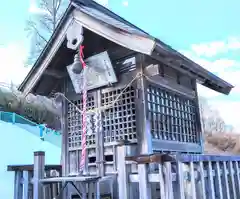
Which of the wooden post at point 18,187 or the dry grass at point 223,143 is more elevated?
the dry grass at point 223,143

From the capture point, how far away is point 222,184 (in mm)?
3846

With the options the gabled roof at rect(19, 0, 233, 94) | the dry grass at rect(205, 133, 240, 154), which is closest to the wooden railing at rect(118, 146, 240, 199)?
the gabled roof at rect(19, 0, 233, 94)

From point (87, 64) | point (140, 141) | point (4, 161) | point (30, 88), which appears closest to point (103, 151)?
point (140, 141)

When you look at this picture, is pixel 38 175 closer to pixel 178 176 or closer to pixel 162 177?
pixel 162 177

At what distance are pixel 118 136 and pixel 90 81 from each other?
1.10 meters

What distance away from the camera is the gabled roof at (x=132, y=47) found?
139 inches

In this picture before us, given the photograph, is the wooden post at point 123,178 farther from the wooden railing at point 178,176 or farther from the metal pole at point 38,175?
the metal pole at point 38,175

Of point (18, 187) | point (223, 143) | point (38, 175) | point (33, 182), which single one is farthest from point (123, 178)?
point (223, 143)

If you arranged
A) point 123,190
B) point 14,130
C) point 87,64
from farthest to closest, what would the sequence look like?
point 14,130 → point 87,64 → point 123,190

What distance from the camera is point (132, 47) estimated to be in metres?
3.66

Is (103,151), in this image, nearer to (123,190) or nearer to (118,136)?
(118,136)

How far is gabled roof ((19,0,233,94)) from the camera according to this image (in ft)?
11.6

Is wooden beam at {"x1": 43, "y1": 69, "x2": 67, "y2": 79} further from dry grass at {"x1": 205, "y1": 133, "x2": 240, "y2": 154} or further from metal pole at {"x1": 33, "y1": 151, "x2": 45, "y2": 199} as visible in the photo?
dry grass at {"x1": 205, "y1": 133, "x2": 240, "y2": 154}

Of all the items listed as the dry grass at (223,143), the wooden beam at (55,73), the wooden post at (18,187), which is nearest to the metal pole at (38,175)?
the wooden post at (18,187)
